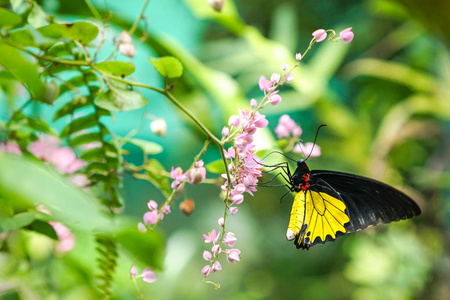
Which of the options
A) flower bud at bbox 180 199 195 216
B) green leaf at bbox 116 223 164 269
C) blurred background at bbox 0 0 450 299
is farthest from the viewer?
blurred background at bbox 0 0 450 299

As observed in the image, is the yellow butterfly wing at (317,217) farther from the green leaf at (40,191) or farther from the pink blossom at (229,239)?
the green leaf at (40,191)

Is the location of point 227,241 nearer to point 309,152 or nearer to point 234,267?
point 309,152

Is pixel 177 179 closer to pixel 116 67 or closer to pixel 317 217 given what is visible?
pixel 116 67

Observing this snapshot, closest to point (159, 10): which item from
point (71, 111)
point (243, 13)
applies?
point (243, 13)

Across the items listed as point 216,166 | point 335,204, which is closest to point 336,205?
point 335,204

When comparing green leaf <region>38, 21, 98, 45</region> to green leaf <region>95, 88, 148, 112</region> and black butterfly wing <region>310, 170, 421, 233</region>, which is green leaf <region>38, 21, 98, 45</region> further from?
black butterfly wing <region>310, 170, 421, 233</region>

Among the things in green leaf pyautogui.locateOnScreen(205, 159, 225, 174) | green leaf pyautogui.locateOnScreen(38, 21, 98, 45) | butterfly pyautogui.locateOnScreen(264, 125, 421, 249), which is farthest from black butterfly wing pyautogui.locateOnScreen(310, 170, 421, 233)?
green leaf pyautogui.locateOnScreen(38, 21, 98, 45)
